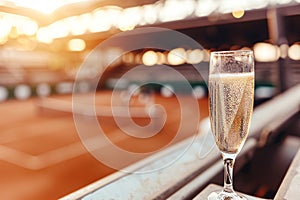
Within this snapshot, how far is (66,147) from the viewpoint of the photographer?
3613mm

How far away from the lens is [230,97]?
16.9 inches

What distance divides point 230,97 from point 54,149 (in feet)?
11.3

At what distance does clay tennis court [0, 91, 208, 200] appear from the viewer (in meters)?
2.41

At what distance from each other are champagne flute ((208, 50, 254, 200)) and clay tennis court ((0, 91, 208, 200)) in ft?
6.57

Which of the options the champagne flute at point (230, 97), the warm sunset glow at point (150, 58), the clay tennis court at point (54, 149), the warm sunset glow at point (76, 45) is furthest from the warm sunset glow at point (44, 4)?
the warm sunset glow at point (150, 58)

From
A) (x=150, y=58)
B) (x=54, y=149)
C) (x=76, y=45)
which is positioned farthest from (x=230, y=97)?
(x=150, y=58)

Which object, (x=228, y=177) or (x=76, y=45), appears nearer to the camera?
(x=228, y=177)

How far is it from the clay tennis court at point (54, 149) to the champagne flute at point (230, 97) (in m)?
2.00

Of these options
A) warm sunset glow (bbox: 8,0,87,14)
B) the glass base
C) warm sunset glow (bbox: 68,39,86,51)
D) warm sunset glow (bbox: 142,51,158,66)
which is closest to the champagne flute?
the glass base

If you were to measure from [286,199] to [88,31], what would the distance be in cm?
799

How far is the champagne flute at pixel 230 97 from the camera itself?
16.9 inches

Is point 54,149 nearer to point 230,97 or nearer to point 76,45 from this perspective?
point 230,97

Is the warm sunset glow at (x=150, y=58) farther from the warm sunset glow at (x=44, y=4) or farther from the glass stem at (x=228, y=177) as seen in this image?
the glass stem at (x=228, y=177)

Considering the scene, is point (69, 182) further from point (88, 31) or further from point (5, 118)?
point (88, 31)
